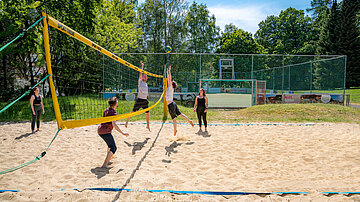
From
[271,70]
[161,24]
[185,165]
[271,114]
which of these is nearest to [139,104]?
[185,165]

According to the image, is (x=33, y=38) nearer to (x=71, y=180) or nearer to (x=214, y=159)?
(x=71, y=180)

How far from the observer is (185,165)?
3887 millimetres

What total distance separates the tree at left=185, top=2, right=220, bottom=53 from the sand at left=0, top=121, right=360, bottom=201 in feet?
107

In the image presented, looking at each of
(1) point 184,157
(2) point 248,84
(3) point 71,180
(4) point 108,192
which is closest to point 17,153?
(3) point 71,180

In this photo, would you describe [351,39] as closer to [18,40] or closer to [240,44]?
[240,44]

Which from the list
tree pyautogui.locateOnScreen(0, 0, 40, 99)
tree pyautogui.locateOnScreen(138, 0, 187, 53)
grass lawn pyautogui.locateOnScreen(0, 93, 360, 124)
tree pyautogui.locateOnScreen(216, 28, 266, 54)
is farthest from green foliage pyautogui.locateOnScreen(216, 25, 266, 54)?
tree pyautogui.locateOnScreen(0, 0, 40, 99)

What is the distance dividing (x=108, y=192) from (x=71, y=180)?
2.65 ft

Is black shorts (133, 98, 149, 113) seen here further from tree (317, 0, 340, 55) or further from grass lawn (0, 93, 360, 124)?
tree (317, 0, 340, 55)

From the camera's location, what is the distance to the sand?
9.27 feet

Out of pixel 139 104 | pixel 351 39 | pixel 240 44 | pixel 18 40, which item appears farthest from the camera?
pixel 240 44

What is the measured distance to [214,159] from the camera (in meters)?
4.20

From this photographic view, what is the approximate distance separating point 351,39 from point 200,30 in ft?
71.5

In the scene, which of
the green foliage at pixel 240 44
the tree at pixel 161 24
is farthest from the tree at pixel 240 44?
the tree at pixel 161 24

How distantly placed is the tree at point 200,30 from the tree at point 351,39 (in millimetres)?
18978
